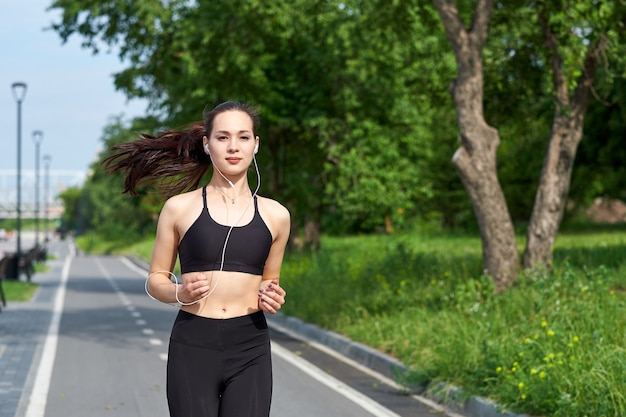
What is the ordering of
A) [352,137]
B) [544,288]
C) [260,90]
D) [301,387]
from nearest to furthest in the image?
[301,387] < [544,288] < [260,90] < [352,137]

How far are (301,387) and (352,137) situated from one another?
19025mm

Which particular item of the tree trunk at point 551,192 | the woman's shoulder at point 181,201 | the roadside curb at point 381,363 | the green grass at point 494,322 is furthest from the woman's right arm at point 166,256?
the tree trunk at point 551,192

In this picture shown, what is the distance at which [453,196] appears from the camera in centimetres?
6022

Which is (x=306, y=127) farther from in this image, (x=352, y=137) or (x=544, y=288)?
(x=544, y=288)

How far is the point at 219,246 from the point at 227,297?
0.66ft

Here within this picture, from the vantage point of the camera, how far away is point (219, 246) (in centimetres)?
459

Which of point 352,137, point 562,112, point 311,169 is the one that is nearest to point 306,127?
point 352,137

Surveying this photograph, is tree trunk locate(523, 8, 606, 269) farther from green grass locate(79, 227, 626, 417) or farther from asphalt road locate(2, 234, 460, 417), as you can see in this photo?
asphalt road locate(2, 234, 460, 417)

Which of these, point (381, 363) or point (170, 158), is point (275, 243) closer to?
point (170, 158)

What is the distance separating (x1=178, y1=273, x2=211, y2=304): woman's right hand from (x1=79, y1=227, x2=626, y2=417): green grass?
412cm

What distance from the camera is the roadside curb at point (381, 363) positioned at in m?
9.70

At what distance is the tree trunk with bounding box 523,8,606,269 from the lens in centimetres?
1648

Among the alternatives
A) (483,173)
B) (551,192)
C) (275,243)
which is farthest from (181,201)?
(551,192)

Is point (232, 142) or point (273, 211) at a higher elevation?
point (232, 142)
